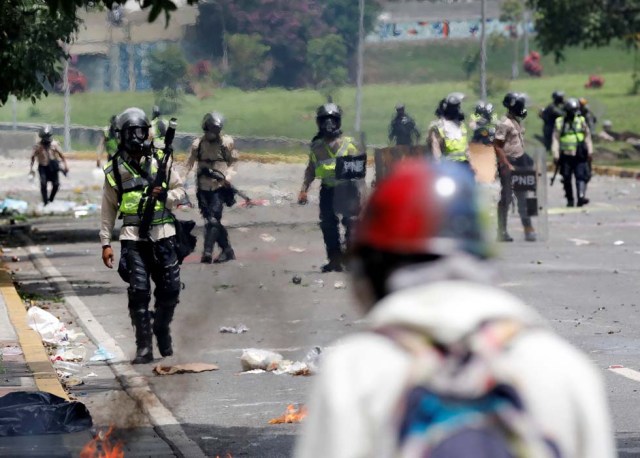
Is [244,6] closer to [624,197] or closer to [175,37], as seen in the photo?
[175,37]

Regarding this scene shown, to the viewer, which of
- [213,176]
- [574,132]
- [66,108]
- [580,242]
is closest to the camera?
[213,176]

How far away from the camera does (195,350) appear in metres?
12.4

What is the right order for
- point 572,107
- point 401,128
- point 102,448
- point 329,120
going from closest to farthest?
point 102,448 → point 329,120 → point 572,107 → point 401,128

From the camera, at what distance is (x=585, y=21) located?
151 feet

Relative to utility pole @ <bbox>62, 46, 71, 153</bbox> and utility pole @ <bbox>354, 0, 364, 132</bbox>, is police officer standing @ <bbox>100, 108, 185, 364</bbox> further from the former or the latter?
utility pole @ <bbox>354, 0, 364, 132</bbox>

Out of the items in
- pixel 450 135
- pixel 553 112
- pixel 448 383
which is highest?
pixel 448 383

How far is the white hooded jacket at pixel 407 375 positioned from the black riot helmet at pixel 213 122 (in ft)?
55.5

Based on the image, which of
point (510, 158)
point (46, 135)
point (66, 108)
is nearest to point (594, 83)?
point (46, 135)

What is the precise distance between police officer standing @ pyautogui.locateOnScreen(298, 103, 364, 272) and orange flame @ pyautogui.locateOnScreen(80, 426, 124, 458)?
30.0 ft

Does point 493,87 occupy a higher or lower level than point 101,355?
higher

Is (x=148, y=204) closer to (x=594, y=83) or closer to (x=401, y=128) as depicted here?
(x=401, y=128)

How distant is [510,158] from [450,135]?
1.30 metres

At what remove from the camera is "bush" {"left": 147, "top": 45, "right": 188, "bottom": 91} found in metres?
18.7

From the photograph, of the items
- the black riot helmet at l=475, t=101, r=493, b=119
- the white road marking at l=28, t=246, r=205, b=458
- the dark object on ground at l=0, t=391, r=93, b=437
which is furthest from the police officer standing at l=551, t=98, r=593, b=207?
the dark object on ground at l=0, t=391, r=93, b=437
